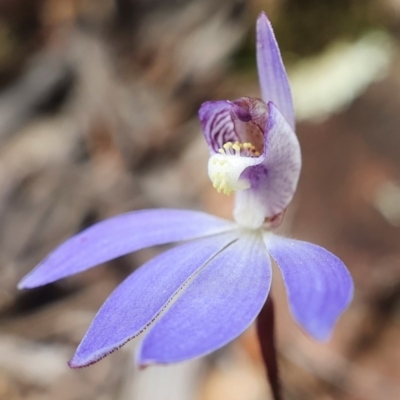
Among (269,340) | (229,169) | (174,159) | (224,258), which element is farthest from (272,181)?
(174,159)

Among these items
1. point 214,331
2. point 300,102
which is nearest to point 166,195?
point 300,102

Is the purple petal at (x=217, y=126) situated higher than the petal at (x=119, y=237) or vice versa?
the purple petal at (x=217, y=126)

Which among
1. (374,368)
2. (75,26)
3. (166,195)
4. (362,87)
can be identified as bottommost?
(374,368)

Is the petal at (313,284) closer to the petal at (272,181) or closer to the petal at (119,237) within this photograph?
the petal at (272,181)

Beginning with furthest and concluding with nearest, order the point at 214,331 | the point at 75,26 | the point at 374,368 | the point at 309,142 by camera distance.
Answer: the point at 75,26 → the point at 309,142 → the point at 374,368 → the point at 214,331

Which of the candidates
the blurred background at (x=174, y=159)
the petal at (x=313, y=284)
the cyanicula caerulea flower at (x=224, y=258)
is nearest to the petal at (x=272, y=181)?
the cyanicula caerulea flower at (x=224, y=258)

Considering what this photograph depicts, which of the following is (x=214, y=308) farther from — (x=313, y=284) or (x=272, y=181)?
(x=272, y=181)

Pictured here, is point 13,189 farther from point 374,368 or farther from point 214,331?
point 214,331
